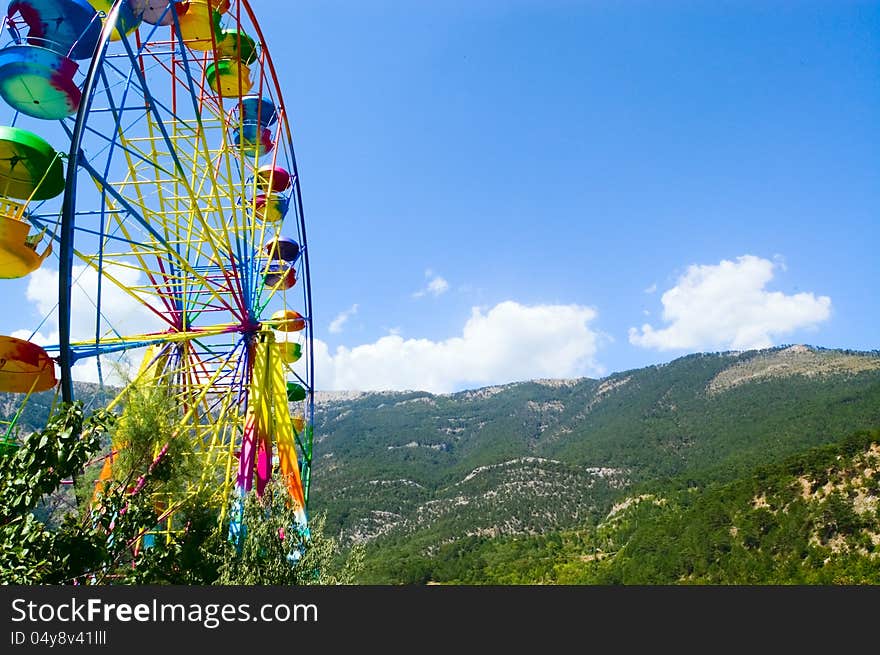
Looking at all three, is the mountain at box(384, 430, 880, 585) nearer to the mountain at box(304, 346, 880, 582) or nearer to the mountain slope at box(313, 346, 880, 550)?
the mountain at box(304, 346, 880, 582)

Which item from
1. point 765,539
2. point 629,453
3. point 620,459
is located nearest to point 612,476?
point 620,459

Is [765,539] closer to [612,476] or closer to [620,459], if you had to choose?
[612,476]

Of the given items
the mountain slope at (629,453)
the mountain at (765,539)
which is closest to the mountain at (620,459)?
the mountain slope at (629,453)

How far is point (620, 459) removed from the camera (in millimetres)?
128750

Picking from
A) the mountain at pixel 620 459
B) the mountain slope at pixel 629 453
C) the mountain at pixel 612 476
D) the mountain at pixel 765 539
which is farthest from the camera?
the mountain slope at pixel 629 453

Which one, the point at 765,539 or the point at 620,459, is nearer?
the point at 765,539

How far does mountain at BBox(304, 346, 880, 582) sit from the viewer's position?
3701 inches

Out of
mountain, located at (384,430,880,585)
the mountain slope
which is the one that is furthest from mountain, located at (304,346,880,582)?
mountain, located at (384,430,880,585)

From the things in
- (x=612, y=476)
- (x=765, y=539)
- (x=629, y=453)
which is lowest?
(x=612, y=476)

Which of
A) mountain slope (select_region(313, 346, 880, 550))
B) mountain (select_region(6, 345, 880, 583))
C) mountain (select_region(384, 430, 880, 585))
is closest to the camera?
mountain (select_region(384, 430, 880, 585))

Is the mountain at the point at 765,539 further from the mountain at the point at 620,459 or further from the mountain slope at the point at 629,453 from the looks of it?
the mountain slope at the point at 629,453

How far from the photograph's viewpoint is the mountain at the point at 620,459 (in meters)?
94.0

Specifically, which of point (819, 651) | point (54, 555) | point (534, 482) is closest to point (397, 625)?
point (54, 555)

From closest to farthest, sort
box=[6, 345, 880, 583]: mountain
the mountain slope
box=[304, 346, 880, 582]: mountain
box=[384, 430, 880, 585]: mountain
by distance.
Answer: box=[384, 430, 880, 585]: mountain
box=[6, 345, 880, 583]: mountain
box=[304, 346, 880, 582]: mountain
the mountain slope
